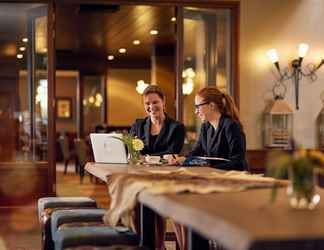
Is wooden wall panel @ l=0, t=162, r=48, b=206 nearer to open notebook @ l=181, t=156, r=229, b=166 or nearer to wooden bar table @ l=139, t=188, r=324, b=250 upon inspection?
open notebook @ l=181, t=156, r=229, b=166

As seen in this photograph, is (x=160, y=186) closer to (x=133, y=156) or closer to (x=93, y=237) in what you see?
(x=93, y=237)

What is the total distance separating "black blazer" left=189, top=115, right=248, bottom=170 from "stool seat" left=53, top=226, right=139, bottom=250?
1.09 m

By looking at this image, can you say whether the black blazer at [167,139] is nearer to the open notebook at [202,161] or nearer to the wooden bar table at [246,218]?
the open notebook at [202,161]

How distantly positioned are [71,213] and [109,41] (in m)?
9.05

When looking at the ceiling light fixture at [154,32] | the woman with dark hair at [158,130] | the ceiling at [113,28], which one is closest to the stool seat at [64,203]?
the woman with dark hair at [158,130]

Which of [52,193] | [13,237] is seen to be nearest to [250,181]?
[13,237]

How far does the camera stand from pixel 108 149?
4.14 metres

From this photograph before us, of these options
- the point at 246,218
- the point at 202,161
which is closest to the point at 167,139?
the point at 202,161

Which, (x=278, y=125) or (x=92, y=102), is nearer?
(x=278, y=125)

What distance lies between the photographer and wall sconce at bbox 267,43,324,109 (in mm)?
6676

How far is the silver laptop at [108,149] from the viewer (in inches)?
161

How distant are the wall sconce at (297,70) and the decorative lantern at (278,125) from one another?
21 centimetres

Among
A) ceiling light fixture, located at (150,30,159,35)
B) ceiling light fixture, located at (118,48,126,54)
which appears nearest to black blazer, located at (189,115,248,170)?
ceiling light fixture, located at (150,30,159,35)

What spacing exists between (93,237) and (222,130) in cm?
144
